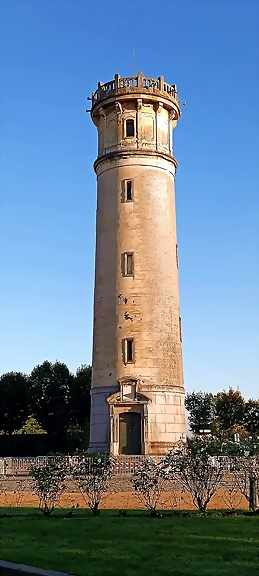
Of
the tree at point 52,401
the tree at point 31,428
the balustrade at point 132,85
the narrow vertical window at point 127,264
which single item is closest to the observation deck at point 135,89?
the balustrade at point 132,85

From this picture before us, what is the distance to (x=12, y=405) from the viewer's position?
50000 millimetres

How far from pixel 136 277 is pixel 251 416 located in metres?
29.8

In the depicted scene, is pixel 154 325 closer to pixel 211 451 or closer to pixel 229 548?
pixel 211 451

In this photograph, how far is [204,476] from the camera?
15.4m

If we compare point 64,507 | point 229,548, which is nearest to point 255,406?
point 64,507

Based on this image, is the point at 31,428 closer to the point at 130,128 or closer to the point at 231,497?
the point at 130,128

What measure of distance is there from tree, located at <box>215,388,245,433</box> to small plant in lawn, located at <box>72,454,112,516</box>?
40512mm

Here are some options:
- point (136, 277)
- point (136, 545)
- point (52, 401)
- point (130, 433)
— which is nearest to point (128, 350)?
point (136, 277)

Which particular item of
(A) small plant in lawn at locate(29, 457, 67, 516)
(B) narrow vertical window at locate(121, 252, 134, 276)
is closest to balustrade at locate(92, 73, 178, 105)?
(B) narrow vertical window at locate(121, 252, 134, 276)

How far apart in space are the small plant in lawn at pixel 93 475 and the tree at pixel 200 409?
4016cm

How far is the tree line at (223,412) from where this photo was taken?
55.8 m

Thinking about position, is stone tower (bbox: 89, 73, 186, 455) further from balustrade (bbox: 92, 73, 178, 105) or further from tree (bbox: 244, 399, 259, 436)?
tree (bbox: 244, 399, 259, 436)

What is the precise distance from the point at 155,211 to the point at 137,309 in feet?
18.1

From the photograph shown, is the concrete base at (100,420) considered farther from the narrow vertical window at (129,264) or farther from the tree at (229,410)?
the tree at (229,410)
